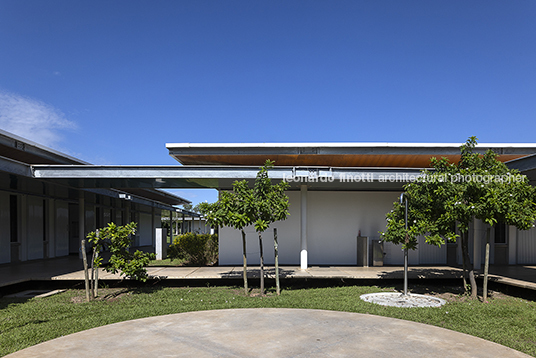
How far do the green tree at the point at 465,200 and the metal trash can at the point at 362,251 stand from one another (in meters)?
3.88

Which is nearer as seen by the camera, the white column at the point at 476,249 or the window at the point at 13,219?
the white column at the point at 476,249

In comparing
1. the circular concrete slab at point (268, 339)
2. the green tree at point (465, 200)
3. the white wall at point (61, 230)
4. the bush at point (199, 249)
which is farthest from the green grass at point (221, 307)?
the white wall at point (61, 230)

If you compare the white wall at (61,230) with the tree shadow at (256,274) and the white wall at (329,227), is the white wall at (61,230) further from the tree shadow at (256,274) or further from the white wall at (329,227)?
the tree shadow at (256,274)

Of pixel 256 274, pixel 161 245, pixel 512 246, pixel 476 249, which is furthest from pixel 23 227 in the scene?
pixel 512 246

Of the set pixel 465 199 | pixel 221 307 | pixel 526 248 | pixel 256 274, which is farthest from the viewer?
pixel 526 248

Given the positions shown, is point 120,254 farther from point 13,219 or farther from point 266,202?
Result: point 13,219

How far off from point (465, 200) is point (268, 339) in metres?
5.92

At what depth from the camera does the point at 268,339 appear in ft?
18.4

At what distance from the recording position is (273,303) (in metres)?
8.34

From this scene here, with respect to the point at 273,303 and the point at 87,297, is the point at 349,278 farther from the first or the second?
the point at 87,297

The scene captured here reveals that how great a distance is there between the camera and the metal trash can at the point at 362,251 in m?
13.3

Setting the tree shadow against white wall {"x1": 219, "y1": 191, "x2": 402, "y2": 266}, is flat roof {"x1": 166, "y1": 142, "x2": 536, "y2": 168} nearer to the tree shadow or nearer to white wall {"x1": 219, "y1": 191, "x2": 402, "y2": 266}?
white wall {"x1": 219, "y1": 191, "x2": 402, "y2": 266}

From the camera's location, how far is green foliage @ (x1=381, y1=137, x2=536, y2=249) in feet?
26.9

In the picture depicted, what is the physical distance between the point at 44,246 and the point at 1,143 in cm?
721
